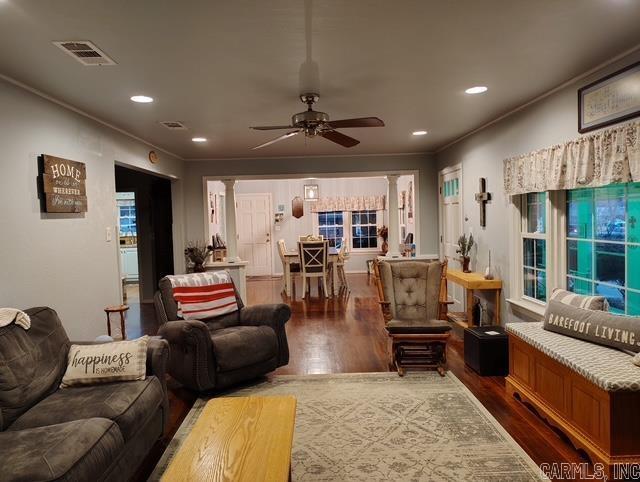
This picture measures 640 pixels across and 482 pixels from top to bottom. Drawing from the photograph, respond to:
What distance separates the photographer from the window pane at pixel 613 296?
3020 mm

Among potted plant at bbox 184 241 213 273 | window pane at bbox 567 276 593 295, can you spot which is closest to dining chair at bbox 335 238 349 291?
potted plant at bbox 184 241 213 273

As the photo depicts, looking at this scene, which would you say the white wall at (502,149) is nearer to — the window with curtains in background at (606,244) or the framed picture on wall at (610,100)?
the framed picture on wall at (610,100)

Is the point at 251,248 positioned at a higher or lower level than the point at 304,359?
higher

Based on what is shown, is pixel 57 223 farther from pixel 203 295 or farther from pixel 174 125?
pixel 174 125

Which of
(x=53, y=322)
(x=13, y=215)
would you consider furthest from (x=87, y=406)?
(x=13, y=215)

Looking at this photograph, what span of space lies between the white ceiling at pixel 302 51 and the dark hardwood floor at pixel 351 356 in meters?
2.39

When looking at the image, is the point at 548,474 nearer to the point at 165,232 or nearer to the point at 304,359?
the point at 304,359

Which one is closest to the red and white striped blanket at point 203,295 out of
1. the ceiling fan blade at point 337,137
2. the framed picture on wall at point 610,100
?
the ceiling fan blade at point 337,137

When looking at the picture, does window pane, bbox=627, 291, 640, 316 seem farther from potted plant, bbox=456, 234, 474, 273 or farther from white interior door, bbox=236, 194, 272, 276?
white interior door, bbox=236, 194, 272, 276

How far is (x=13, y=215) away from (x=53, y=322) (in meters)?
0.80

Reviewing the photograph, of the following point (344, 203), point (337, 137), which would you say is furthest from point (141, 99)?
point (344, 203)

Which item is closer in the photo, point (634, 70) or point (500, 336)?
point (634, 70)

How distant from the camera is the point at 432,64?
2.86 m

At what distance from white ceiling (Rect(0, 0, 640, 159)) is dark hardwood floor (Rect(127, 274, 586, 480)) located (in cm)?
239
